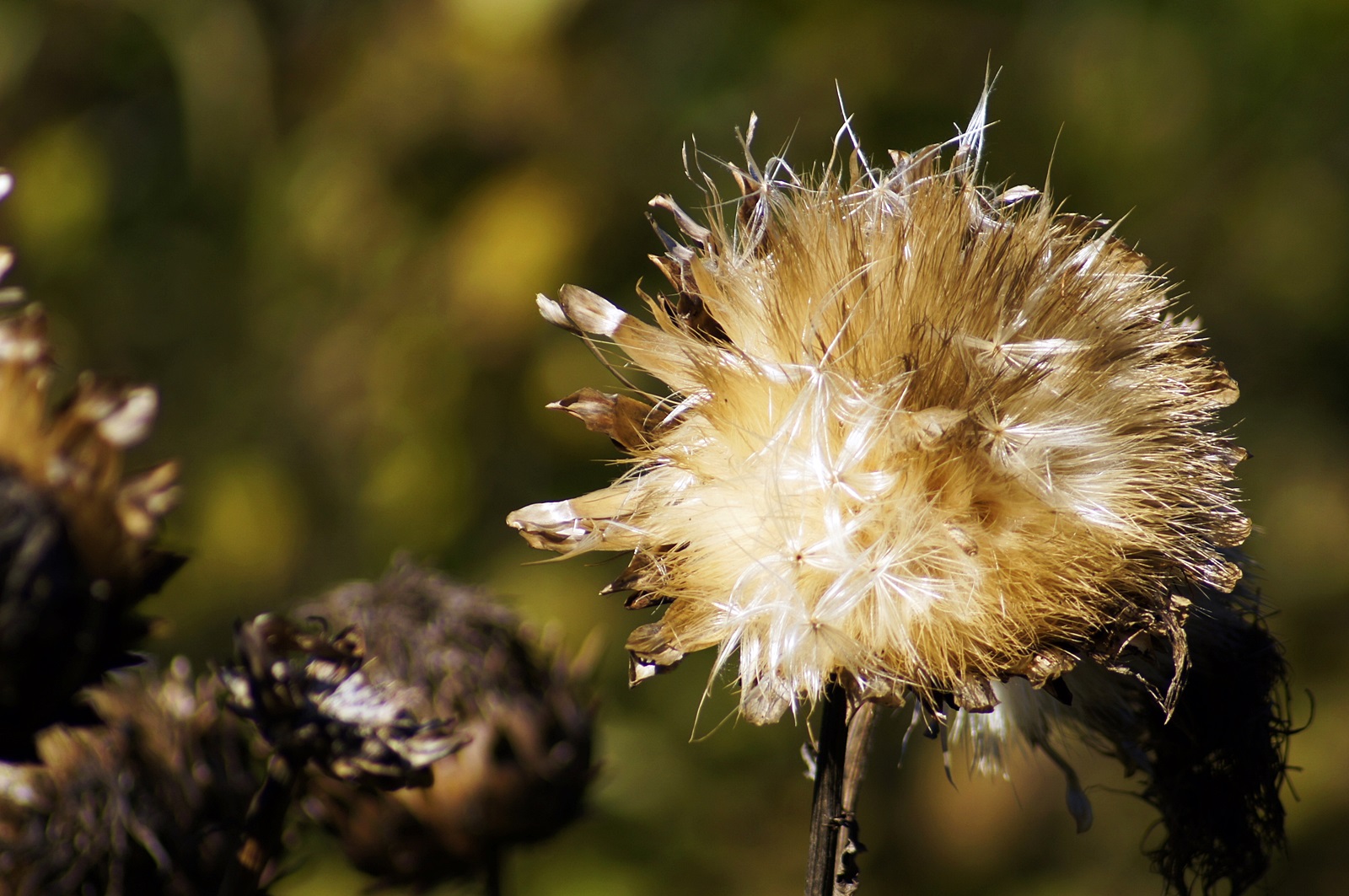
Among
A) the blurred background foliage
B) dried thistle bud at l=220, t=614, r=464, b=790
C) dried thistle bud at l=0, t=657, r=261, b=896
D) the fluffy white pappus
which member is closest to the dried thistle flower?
the fluffy white pappus

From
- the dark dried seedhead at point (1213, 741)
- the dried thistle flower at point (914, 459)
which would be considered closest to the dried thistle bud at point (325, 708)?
the dried thistle flower at point (914, 459)

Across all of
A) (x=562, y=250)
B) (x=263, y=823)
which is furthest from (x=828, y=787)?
(x=562, y=250)

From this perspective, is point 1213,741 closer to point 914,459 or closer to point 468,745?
point 914,459

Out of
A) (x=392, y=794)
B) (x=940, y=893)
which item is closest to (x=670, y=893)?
(x=940, y=893)

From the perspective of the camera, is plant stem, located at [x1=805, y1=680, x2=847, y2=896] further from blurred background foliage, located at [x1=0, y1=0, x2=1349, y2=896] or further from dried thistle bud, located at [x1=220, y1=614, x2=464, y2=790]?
blurred background foliage, located at [x1=0, y1=0, x2=1349, y2=896]

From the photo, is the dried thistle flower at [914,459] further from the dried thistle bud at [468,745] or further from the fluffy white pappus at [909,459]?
the dried thistle bud at [468,745]
